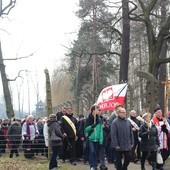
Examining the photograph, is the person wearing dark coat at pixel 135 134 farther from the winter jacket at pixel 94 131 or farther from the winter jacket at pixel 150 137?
the winter jacket at pixel 94 131

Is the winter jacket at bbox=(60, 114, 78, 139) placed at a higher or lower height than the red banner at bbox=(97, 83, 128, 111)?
lower

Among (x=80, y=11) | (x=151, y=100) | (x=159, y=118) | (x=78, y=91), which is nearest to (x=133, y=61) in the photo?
(x=78, y=91)

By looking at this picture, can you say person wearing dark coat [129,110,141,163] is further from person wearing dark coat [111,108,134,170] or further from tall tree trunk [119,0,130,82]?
tall tree trunk [119,0,130,82]

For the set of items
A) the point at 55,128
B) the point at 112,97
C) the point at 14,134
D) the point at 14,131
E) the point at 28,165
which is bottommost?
the point at 28,165

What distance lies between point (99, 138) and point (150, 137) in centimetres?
148

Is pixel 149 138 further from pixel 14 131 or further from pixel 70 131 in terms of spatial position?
pixel 14 131

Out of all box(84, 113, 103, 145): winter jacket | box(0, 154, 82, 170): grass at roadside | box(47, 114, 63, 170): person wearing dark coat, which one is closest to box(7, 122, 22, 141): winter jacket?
box(0, 154, 82, 170): grass at roadside

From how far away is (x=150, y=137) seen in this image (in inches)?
533

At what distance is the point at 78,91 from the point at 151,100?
31.3 m

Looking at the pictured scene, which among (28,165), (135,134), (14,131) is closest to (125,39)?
(14,131)

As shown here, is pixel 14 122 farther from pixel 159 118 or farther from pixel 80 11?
pixel 80 11

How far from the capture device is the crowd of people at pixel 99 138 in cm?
1202

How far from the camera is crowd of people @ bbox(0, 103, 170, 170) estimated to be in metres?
12.0

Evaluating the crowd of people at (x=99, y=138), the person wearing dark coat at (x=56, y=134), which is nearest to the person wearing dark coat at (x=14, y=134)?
the crowd of people at (x=99, y=138)
